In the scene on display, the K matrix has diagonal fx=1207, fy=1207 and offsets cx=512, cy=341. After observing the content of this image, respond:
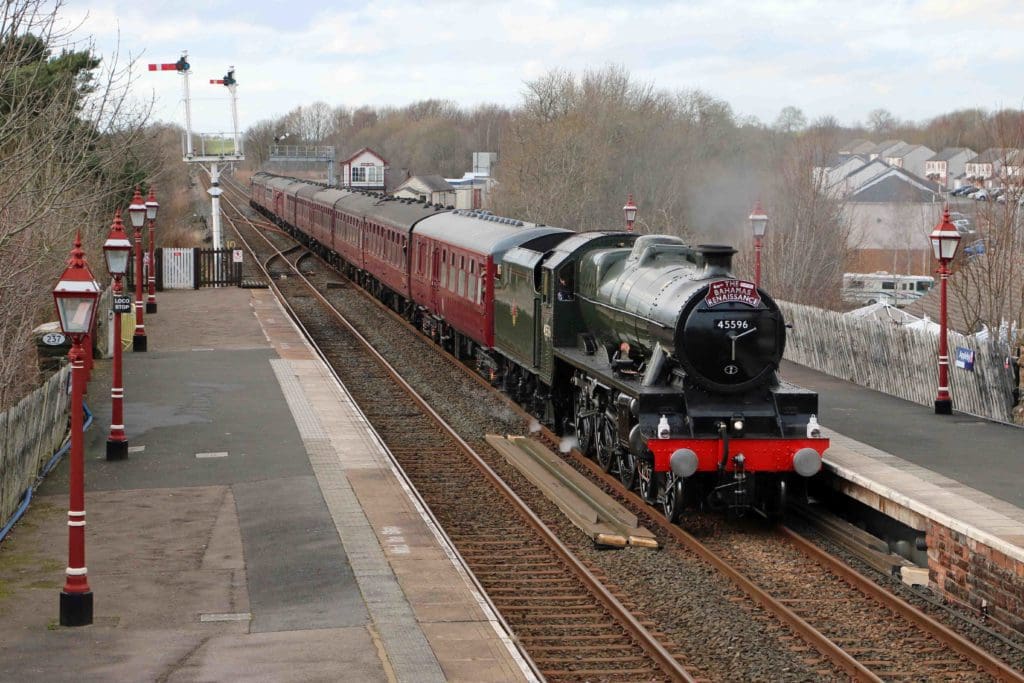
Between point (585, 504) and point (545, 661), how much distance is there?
490 centimetres

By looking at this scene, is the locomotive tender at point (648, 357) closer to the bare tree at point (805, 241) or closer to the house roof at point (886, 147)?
the bare tree at point (805, 241)

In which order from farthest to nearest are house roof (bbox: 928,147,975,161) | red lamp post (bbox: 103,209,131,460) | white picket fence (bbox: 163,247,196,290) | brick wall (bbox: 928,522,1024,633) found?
house roof (bbox: 928,147,975,161)
white picket fence (bbox: 163,247,196,290)
red lamp post (bbox: 103,209,131,460)
brick wall (bbox: 928,522,1024,633)

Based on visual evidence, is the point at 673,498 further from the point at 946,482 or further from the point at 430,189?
the point at 430,189

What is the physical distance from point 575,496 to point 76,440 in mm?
6492

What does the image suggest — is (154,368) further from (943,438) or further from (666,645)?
(666,645)

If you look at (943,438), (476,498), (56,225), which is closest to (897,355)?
(943,438)

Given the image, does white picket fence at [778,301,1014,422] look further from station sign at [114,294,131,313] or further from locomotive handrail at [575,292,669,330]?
station sign at [114,294,131,313]

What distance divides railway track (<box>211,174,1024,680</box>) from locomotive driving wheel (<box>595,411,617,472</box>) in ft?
6.93

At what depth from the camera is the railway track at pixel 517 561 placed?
960 cm

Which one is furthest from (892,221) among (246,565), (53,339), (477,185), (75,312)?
A: (75,312)

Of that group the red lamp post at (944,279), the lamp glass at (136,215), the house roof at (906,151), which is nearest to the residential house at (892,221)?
the house roof at (906,151)

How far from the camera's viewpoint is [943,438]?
16.8m

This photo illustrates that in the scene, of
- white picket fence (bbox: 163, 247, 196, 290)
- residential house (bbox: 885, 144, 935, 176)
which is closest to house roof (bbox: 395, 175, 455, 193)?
white picket fence (bbox: 163, 247, 196, 290)

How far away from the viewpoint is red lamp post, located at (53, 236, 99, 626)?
32.2 ft
